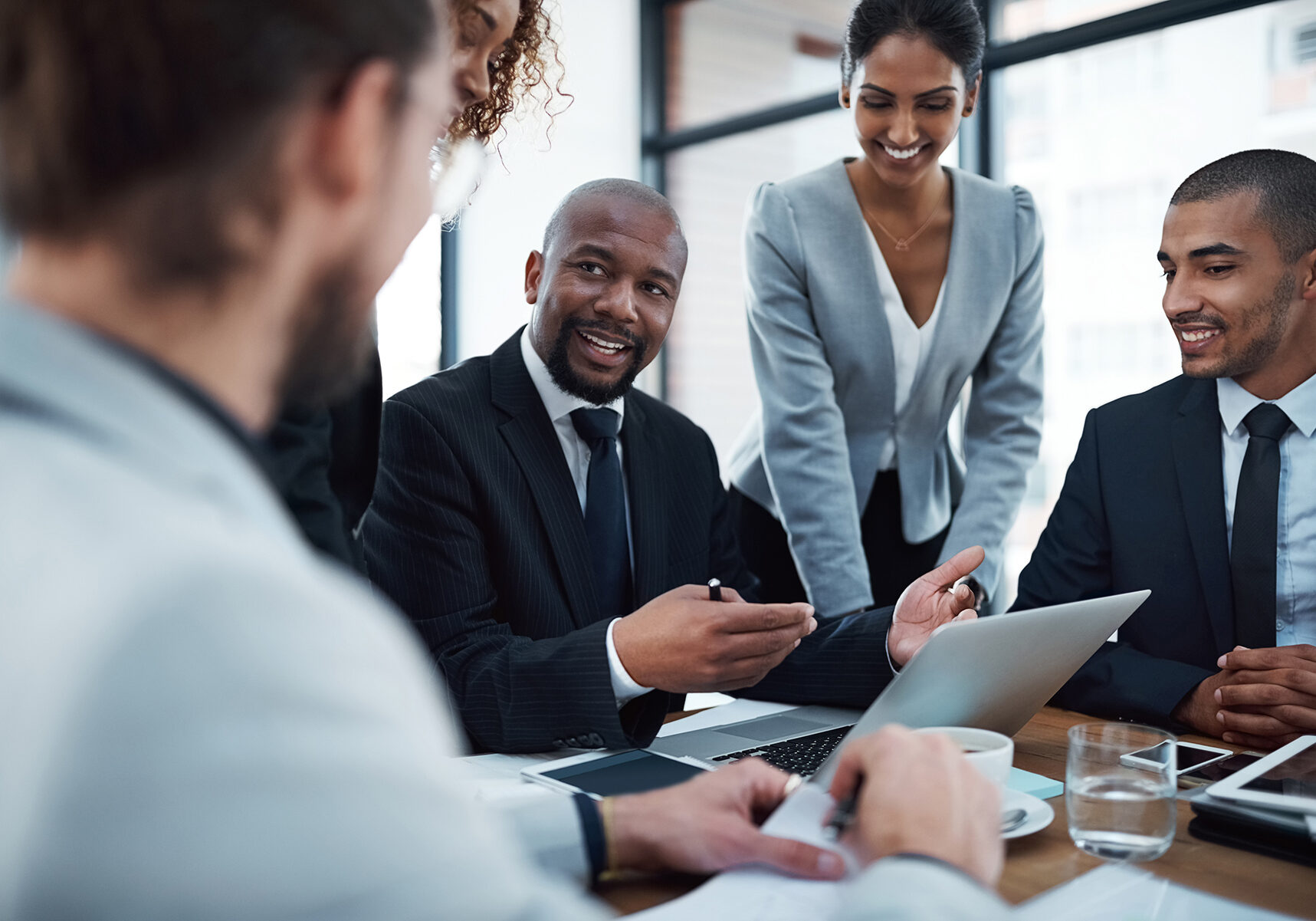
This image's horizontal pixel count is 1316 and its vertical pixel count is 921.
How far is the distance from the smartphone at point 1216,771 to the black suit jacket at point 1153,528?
1.50 ft

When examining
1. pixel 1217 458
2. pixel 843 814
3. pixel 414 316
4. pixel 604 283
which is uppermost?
pixel 414 316

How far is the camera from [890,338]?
93.4 inches

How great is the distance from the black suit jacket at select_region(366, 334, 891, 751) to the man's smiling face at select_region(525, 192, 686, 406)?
0.33 feet

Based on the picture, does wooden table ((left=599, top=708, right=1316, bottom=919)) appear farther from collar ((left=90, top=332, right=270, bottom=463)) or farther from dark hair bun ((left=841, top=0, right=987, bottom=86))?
dark hair bun ((left=841, top=0, right=987, bottom=86))

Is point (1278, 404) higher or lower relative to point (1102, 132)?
lower

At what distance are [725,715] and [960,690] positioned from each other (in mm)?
457

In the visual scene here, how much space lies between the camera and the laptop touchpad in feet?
4.49

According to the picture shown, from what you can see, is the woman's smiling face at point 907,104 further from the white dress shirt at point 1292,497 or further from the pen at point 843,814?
the pen at point 843,814

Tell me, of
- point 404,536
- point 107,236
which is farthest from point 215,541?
point 404,536

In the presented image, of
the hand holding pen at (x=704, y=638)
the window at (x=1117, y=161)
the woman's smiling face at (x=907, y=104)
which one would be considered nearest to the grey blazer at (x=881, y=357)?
the woman's smiling face at (x=907, y=104)

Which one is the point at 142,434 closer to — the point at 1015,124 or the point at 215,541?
the point at 215,541

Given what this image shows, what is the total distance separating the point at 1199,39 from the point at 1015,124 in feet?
2.28

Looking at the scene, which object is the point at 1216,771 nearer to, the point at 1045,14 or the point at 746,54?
the point at 1045,14

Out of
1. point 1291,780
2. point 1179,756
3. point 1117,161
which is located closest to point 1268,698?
point 1179,756
